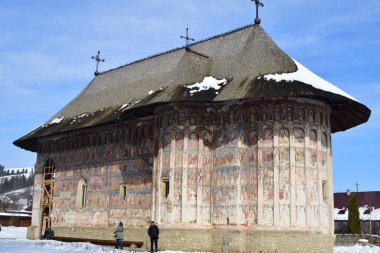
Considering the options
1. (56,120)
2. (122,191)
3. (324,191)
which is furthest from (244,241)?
(56,120)

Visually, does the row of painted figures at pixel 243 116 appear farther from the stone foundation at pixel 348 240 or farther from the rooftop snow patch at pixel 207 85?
the stone foundation at pixel 348 240

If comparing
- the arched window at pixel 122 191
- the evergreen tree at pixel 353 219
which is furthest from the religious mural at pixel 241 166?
the evergreen tree at pixel 353 219

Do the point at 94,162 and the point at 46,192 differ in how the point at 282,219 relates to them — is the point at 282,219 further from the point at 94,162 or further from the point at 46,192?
the point at 46,192

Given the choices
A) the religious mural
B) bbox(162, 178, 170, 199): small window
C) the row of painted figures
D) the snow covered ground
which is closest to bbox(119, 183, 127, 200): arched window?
the religious mural

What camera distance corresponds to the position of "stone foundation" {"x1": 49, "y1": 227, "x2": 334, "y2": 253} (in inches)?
736

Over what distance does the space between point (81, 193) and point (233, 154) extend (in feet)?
→ 35.5

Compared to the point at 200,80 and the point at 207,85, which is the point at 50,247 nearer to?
the point at 207,85

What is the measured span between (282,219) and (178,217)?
13.6 feet

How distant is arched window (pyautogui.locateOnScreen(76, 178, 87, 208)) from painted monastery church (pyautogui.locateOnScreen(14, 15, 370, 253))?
2.48 m

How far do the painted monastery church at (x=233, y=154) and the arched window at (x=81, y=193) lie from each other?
97.5 inches

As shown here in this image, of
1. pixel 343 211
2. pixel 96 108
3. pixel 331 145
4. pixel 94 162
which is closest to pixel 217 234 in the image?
pixel 331 145

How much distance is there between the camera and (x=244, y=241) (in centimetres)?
1920

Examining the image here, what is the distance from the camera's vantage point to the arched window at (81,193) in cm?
2711

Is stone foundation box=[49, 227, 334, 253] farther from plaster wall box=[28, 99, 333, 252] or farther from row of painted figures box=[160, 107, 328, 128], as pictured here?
row of painted figures box=[160, 107, 328, 128]
